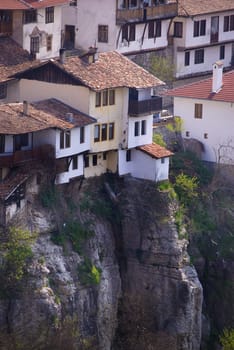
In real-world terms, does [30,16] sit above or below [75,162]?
above

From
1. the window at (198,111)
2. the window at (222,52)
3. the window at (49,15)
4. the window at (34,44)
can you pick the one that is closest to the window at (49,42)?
the window at (49,15)

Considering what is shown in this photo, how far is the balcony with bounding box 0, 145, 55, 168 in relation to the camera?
302ft

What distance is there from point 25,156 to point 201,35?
27277 mm

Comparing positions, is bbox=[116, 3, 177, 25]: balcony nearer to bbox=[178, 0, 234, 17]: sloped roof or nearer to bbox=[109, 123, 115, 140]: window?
bbox=[178, 0, 234, 17]: sloped roof

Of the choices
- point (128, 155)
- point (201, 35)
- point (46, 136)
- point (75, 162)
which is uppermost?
point (201, 35)

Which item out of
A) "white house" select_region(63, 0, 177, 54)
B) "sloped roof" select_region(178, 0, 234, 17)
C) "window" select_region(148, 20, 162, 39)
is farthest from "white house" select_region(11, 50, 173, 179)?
"sloped roof" select_region(178, 0, 234, 17)

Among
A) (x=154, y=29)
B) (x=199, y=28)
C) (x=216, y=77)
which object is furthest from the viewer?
(x=199, y=28)

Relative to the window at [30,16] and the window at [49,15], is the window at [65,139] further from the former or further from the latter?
the window at [49,15]

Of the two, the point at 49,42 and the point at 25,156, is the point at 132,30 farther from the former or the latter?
the point at 25,156

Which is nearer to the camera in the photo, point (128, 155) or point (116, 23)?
point (128, 155)

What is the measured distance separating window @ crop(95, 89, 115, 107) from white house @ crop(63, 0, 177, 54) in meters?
13.2

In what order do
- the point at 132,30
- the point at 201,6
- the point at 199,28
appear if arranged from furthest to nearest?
the point at 201,6 → the point at 199,28 → the point at 132,30

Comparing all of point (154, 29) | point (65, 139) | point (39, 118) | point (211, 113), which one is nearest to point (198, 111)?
point (211, 113)

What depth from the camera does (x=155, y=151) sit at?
3925 inches
